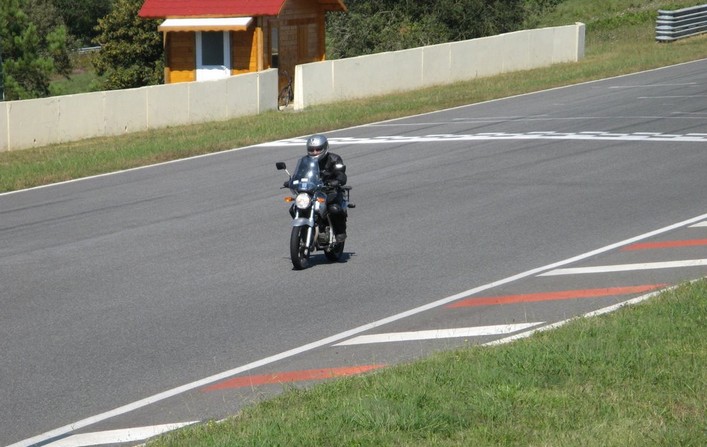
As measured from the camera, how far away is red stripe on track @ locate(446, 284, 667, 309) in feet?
40.7

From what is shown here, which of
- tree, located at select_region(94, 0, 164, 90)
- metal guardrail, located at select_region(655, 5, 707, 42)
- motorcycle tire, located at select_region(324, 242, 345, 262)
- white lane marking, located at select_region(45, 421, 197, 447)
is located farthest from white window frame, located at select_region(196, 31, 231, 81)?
white lane marking, located at select_region(45, 421, 197, 447)

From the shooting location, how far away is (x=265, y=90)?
117 ft

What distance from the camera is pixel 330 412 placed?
26.5 feet

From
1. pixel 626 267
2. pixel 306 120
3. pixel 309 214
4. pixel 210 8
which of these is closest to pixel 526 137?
pixel 306 120

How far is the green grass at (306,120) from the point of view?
992 inches

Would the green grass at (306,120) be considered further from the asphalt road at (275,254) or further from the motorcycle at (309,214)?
the motorcycle at (309,214)

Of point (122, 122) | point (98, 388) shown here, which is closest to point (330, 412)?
point (98, 388)

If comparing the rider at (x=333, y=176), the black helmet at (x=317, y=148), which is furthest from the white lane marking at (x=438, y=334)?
the black helmet at (x=317, y=148)

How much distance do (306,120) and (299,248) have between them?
17563 mm

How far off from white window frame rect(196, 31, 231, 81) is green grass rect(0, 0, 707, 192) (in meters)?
6.63

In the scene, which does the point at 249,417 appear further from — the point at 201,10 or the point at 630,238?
the point at 201,10

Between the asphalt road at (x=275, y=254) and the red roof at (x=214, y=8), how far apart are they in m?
13.2

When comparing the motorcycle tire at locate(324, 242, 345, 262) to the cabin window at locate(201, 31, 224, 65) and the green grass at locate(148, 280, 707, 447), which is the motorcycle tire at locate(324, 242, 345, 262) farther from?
the cabin window at locate(201, 31, 224, 65)

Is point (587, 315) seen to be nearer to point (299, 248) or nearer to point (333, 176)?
point (299, 248)
